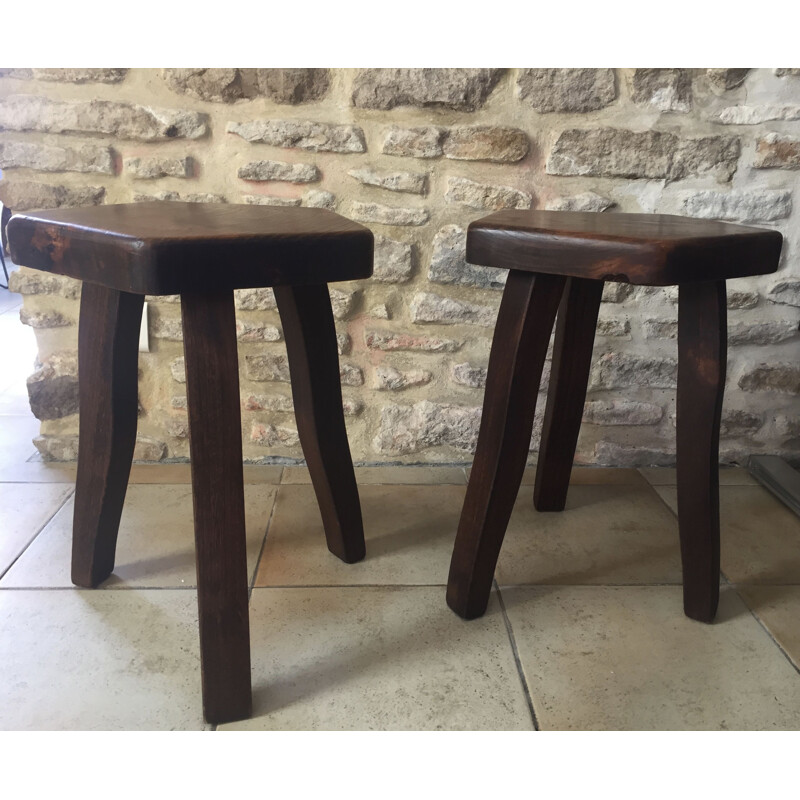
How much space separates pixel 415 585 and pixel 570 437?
49 cm

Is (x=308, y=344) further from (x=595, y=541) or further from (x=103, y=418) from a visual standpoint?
(x=595, y=541)

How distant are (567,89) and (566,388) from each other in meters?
0.63

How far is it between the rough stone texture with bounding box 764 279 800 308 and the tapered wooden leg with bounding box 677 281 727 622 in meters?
0.68

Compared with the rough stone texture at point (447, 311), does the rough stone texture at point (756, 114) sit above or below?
above

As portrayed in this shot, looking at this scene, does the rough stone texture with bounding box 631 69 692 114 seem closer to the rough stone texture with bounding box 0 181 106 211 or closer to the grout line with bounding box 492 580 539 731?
the grout line with bounding box 492 580 539 731

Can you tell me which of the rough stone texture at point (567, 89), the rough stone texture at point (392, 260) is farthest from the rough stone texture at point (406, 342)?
the rough stone texture at point (567, 89)

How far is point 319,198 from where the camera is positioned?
5.19 ft

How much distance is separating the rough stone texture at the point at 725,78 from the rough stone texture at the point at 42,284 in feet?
4.75

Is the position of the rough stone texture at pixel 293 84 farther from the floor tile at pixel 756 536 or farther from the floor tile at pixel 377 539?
the floor tile at pixel 756 536

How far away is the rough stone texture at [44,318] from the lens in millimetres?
1665

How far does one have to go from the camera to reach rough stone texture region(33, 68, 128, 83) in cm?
150

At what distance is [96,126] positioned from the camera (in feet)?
5.04

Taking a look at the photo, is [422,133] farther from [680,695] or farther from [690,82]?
[680,695]

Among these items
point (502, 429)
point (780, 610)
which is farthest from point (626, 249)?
point (780, 610)
